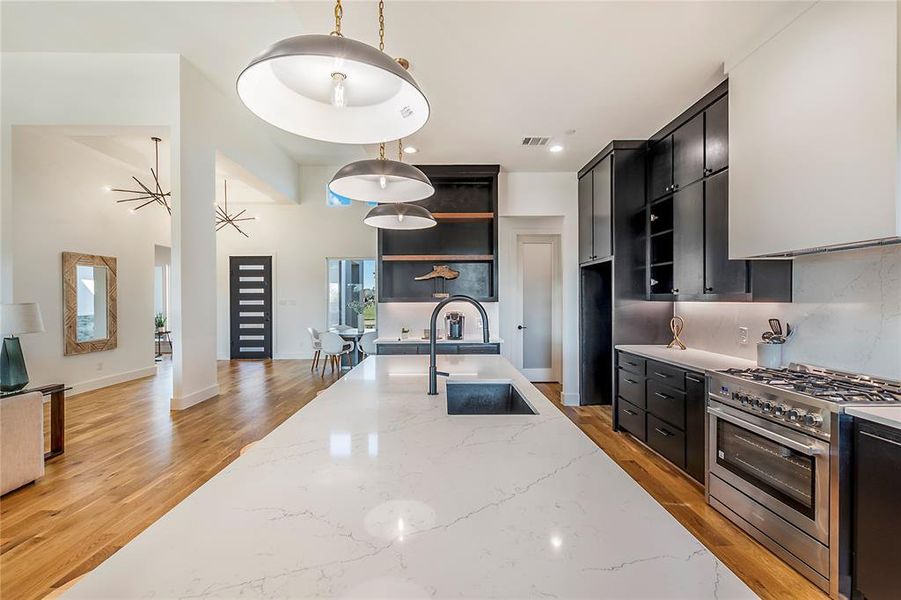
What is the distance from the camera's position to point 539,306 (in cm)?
637

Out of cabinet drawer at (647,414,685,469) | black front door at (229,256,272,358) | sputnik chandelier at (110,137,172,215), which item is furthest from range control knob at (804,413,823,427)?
black front door at (229,256,272,358)

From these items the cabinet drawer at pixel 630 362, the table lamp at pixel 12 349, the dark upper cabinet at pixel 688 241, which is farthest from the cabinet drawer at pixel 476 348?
the table lamp at pixel 12 349

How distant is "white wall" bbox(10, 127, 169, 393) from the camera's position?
5.04 metres

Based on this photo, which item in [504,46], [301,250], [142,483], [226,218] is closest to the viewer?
[504,46]

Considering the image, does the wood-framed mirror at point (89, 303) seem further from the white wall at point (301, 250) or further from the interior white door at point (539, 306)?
the interior white door at point (539, 306)

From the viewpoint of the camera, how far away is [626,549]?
0.72m

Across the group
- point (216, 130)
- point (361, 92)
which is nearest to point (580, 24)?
point (361, 92)

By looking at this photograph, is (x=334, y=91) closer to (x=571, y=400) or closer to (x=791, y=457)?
(x=791, y=457)

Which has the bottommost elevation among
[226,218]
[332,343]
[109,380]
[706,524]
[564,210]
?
[706,524]

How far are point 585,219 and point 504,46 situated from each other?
2838 millimetres

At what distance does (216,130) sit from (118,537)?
15.3 feet

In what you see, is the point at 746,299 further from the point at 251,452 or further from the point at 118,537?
the point at 118,537

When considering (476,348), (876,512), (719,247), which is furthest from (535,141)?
(876,512)

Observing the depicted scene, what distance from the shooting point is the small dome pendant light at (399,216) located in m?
2.72
